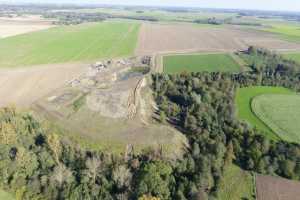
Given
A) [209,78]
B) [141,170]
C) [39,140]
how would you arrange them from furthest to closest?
[209,78] < [39,140] < [141,170]

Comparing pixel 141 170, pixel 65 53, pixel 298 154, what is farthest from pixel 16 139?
pixel 65 53

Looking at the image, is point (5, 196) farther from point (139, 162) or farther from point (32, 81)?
point (32, 81)

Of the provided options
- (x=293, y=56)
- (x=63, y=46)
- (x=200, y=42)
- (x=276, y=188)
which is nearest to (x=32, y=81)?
(x=63, y=46)

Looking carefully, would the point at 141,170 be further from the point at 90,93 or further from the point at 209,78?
the point at 209,78

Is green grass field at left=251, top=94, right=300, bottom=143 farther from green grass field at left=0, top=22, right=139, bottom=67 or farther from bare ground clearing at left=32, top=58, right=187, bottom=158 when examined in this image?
green grass field at left=0, top=22, right=139, bottom=67

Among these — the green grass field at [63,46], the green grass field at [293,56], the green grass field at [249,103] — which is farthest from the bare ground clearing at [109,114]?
the green grass field at [293,56]

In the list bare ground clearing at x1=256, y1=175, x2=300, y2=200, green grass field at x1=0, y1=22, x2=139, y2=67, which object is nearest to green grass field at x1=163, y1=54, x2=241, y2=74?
green grass field at x1=0, y1=22, x2=139, y2=67
